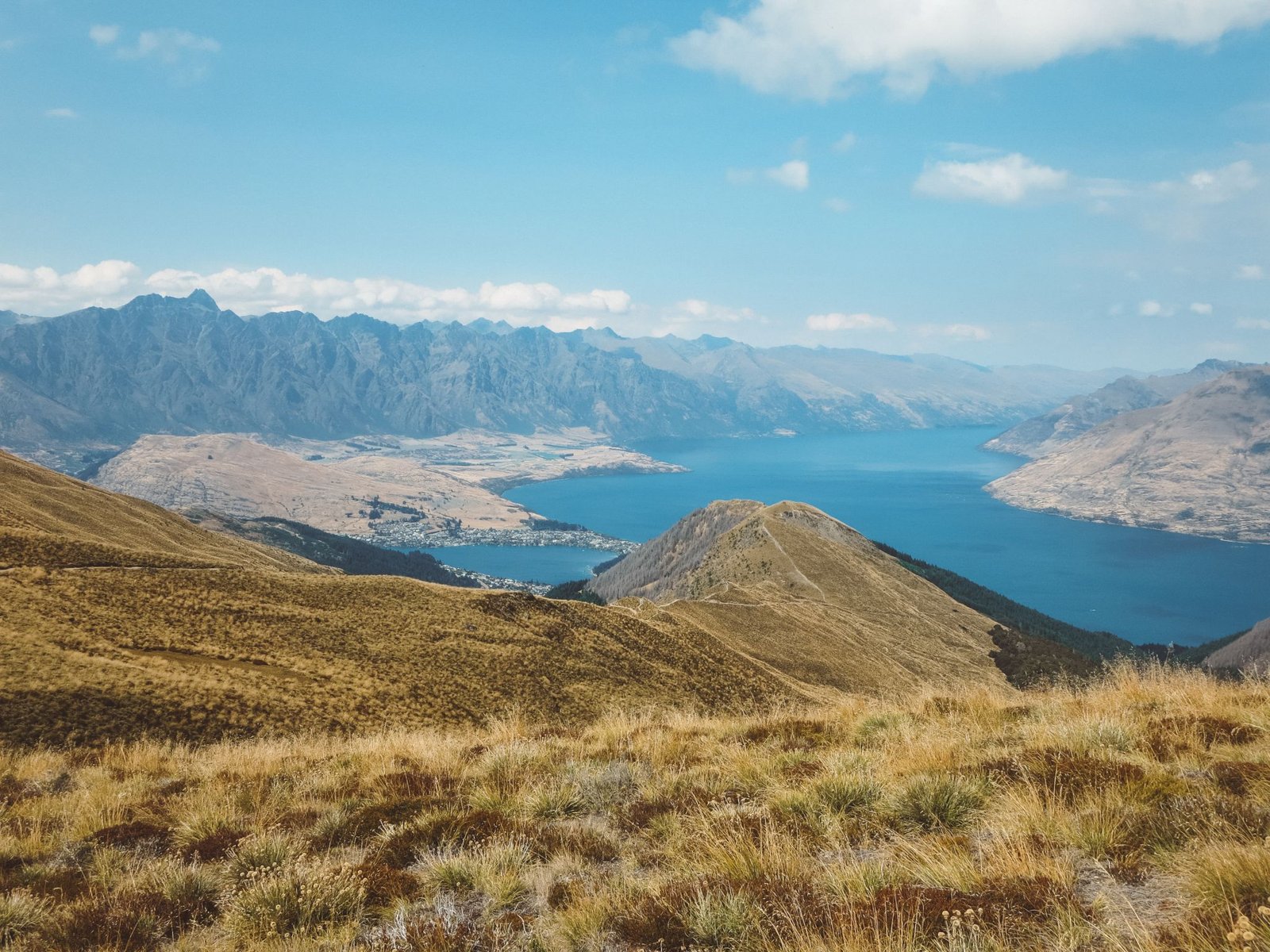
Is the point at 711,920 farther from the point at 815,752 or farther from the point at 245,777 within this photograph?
the point at 245,777

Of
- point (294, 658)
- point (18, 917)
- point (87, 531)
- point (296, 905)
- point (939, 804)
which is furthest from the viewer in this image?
point (87, 531)

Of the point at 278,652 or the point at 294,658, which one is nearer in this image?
the point at 294,658

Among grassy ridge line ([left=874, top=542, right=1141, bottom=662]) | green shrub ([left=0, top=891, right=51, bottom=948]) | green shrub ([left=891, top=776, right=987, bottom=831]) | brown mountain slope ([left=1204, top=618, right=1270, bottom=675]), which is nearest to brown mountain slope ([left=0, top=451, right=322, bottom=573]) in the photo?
green shrub ([left=0, top=891, right=51, bottom=948])

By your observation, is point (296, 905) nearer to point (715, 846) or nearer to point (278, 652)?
point (715, 846)

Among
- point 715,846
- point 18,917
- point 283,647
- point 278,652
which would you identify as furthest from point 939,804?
point 283,647

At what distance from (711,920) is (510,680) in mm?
26872

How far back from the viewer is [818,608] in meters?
84.7

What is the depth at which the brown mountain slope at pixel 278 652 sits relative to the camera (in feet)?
71.3

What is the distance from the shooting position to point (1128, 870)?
19.8 feet

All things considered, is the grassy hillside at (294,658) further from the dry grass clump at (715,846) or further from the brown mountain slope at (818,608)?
the brown mountain slope at (818,608)

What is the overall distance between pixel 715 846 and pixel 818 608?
8153 cm

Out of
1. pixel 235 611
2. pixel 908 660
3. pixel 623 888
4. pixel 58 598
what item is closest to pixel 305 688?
pixel 235 611

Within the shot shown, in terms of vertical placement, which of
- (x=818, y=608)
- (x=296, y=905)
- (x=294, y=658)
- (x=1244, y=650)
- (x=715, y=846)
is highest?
(x=715, y=846)

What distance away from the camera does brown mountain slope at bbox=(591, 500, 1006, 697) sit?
59906 millimetres
